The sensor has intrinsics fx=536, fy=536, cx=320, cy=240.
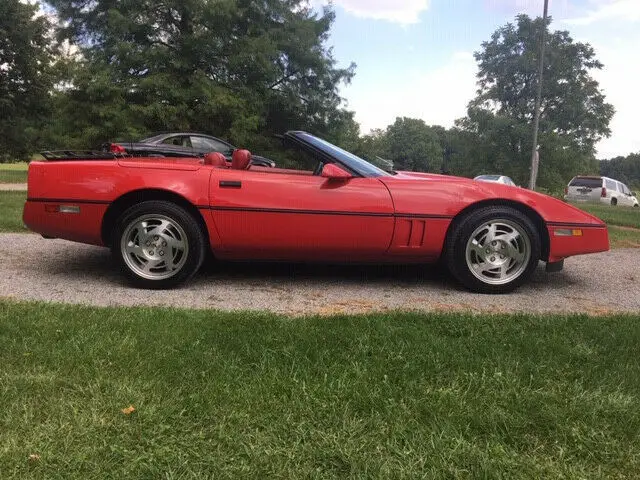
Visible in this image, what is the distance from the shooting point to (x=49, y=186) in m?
3.94

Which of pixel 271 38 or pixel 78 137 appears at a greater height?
pixel 271 38

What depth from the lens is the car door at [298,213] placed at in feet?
12.8

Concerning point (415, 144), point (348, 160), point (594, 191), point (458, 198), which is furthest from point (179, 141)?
point (415, 144)

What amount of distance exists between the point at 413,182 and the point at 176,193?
1763 mm

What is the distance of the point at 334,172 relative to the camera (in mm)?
3900

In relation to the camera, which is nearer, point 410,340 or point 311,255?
point 410,340

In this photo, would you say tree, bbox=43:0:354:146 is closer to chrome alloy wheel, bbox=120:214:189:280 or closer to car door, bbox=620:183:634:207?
car door, bbox=620:183:634:207

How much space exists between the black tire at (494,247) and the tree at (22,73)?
3491 cm

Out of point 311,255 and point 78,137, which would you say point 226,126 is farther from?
point 311,255

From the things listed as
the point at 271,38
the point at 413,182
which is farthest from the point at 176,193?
the point at 271,38

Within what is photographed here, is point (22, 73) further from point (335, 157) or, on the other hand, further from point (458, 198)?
point (458, 198)

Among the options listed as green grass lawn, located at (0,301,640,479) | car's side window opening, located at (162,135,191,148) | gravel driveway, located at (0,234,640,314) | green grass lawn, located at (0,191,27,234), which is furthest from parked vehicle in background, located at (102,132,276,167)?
green grass lawn, located at (0,301,640,479)

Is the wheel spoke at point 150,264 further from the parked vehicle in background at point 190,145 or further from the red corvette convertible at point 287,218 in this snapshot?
the parked vehicle in background at point 190,145

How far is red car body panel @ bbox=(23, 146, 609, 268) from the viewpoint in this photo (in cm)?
389
